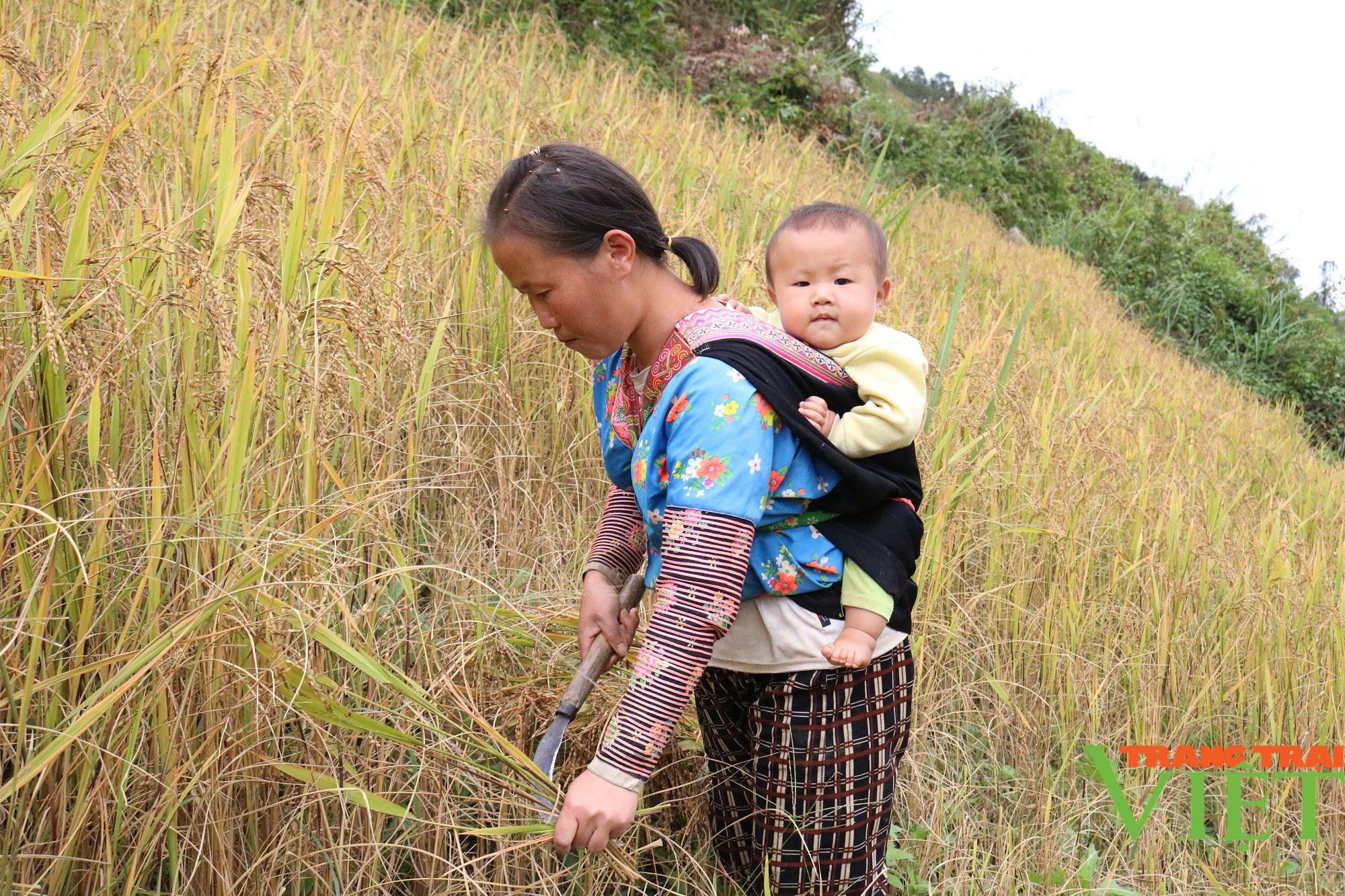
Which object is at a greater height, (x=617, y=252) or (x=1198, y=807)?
(x=617, y=252)

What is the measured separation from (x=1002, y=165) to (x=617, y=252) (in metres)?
9.19

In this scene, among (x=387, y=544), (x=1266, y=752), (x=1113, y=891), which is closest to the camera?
(x=387, y=544)

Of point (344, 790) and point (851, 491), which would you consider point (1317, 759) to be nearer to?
point (851, 491)

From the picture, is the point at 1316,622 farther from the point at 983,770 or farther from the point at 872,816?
the point at 872,816

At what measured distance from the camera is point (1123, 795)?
91.1 inches

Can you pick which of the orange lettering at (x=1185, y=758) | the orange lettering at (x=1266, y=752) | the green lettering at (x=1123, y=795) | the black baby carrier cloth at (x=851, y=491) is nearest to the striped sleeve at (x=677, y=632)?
the black baby carrier cloth at (x=851, y=491)

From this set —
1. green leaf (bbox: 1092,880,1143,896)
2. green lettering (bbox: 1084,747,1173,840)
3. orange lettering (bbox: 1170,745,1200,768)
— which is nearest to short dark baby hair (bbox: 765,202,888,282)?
green leaf (bbox: 1092,880,1143,896)

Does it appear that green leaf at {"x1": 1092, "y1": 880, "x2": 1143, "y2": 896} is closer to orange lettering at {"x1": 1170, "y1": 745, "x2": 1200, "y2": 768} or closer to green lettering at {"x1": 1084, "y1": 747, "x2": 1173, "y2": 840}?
green lettering at {"x1": 1084, "y1": 747, "x2": 1173, "y2": 840}

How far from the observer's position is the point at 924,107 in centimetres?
1034

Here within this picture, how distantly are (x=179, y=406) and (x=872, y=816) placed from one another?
4.00ft

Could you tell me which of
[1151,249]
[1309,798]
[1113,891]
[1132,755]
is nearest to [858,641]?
[1113,891]

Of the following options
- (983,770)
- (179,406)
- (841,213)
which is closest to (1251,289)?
(983,770)

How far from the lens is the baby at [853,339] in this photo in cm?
141

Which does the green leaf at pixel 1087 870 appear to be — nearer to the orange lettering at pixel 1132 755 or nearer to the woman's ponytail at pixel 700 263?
the orange lettering at pixel 1132 755
